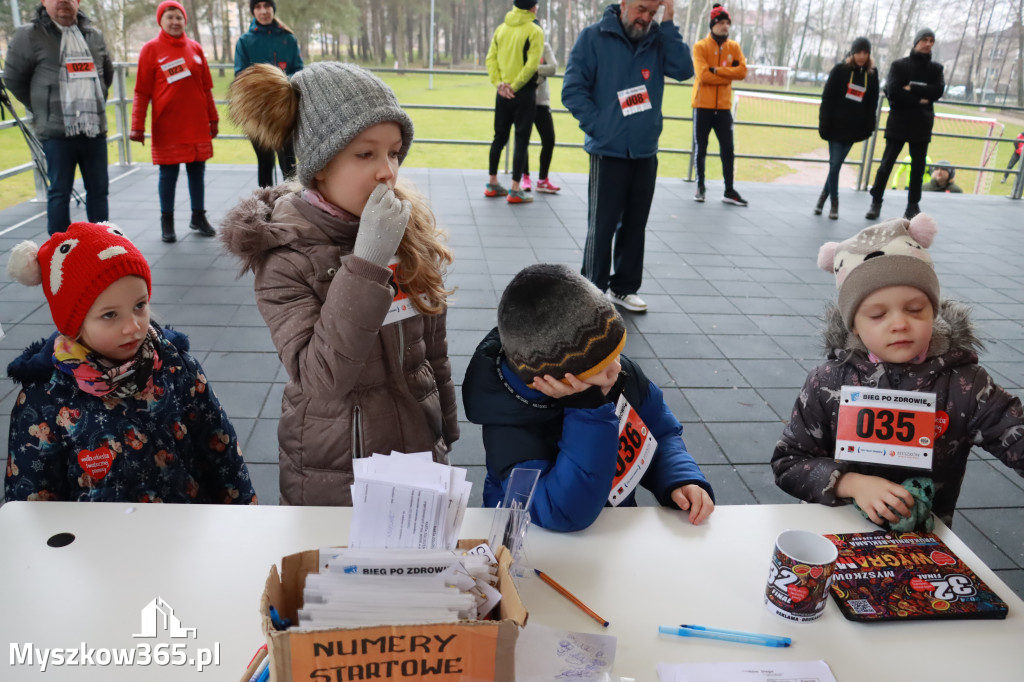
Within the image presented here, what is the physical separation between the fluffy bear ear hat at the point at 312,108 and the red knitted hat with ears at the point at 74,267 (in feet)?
1.08

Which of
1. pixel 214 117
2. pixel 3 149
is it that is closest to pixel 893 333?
pixel 214 117

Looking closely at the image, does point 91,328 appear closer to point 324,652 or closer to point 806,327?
point 324,652

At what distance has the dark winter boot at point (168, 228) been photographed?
14.9ft

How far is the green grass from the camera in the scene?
8.40m

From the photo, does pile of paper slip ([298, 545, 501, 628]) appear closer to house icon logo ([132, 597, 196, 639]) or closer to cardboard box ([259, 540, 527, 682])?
cardboard box ([259, 540, 527, 682])

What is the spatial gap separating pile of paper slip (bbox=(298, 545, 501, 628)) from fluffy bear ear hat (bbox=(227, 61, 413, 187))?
753 millimetres

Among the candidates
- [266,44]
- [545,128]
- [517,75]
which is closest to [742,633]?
[266,44]

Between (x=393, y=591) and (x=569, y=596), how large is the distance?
1.09 feet

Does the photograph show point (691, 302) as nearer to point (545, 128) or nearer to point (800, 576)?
point (545, 128)

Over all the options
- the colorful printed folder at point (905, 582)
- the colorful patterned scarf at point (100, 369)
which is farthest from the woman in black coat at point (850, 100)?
the colorful patterned scarf at point (100, 369)

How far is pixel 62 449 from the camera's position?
51.4 inches

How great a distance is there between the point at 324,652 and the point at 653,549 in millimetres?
564

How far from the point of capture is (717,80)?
6043mm

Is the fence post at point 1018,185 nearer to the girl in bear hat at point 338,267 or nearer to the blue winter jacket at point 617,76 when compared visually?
the blue winter jacket at point 617,76
